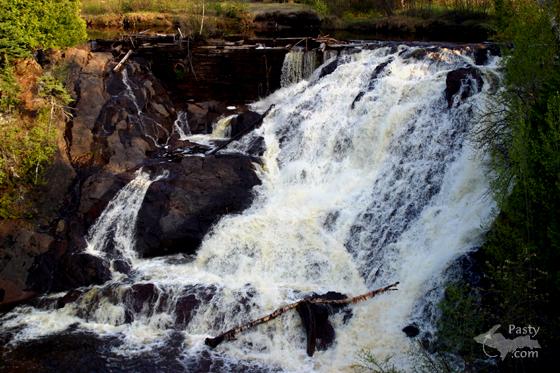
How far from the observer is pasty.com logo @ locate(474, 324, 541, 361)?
8805mm

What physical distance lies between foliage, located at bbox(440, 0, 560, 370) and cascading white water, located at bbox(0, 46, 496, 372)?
240 cm

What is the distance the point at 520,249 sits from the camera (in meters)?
9.58

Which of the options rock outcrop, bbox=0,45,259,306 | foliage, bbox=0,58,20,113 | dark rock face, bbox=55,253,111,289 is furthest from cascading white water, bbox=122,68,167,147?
dark rock face, bbox=55,253,111,289

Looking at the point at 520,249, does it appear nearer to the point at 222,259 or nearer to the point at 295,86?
the point at 222,259

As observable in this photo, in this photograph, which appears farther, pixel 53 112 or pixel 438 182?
pixel 53 112

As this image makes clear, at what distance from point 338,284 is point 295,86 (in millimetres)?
11771

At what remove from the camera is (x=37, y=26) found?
750 inches

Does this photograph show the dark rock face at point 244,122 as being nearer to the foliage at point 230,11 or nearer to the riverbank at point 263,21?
the riverbank at point 263,21

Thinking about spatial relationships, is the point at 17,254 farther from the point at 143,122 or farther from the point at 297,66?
the point at 297,66

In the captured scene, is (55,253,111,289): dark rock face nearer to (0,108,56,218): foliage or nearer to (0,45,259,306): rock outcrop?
(0,45,259,306): rock outcrop

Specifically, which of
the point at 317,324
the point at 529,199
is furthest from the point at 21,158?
the point at 529,199

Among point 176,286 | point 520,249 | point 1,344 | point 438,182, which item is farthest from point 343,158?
point 1,344

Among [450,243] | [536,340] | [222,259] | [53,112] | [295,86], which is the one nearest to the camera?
[536,340]

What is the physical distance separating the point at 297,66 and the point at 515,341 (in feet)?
58.3
